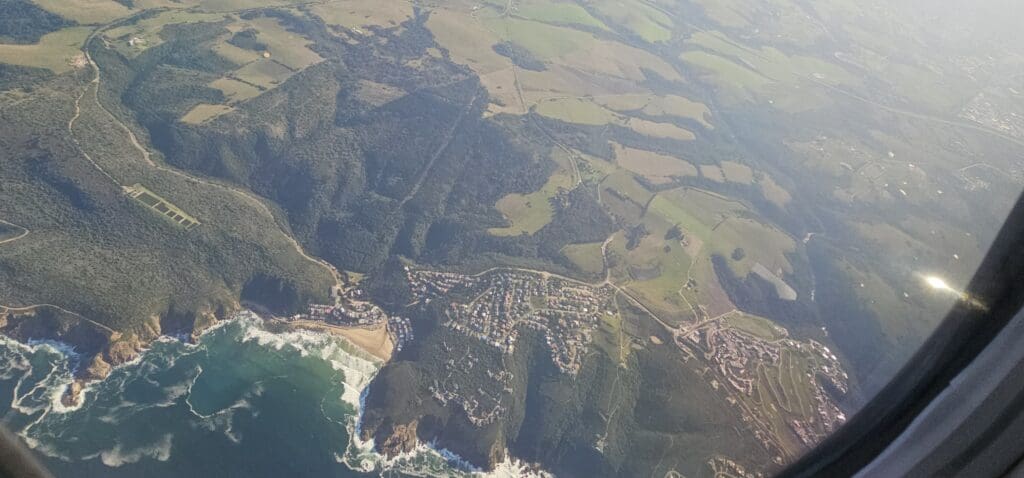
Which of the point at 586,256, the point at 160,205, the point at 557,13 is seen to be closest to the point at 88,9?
the point at 160,205

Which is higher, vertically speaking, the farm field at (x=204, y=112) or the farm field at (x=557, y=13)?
the farm field at (x=204, y=112)

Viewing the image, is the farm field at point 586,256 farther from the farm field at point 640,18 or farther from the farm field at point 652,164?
the farm field at point 640,18

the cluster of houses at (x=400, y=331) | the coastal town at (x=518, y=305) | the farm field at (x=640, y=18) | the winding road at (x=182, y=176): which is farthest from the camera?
the farm field at (x=640, y=18)

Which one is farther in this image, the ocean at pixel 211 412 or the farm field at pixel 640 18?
the farm field at pixel 640 18

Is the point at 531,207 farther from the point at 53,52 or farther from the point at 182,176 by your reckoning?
the point at 53,52

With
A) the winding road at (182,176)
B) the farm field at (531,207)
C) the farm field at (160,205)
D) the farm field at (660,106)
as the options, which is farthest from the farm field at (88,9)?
the farm field at (660,106)

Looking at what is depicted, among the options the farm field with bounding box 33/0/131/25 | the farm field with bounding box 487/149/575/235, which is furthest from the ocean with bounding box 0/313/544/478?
the farm field with bounding box 33/0/131/25
